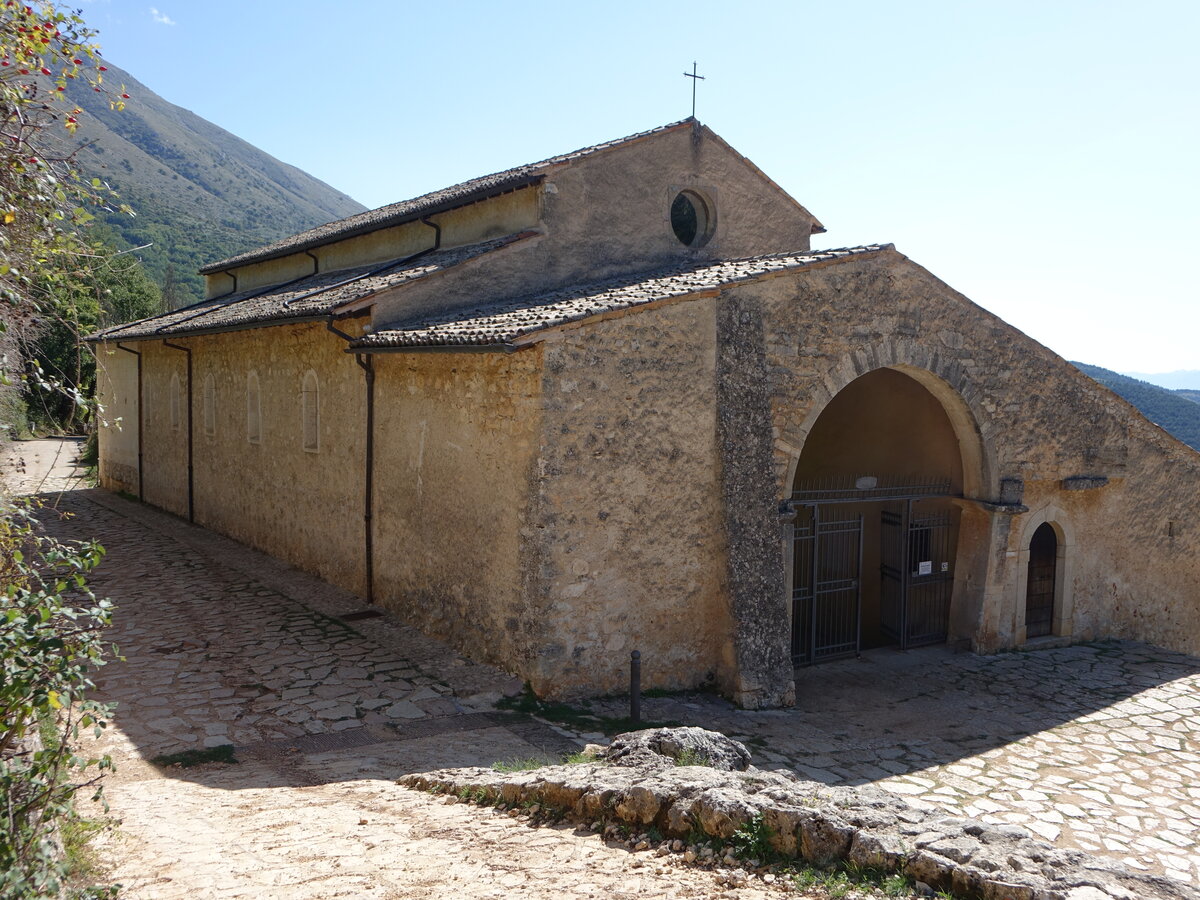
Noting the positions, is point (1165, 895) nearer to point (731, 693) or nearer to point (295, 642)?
point (731, 693)

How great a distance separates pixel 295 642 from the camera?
10.7 metres

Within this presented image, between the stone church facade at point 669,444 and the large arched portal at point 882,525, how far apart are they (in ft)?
0.21

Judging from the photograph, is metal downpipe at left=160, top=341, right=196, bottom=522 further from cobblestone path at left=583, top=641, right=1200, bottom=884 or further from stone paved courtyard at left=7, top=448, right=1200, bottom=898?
cobblestone path at left=583, top=641, right=1200, bottom=884

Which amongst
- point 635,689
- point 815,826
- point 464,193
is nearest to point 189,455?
point 464,193

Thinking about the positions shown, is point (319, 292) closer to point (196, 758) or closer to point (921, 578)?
point (196, 758)

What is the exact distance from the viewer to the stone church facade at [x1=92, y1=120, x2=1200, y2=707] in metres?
9.24

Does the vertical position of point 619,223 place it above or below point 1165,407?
above

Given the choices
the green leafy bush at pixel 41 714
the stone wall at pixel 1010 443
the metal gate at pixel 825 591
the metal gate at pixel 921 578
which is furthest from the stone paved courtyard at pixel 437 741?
the stone wall at pixel 1010 443

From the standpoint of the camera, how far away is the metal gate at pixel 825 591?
38.9 ft

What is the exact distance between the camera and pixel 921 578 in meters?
13.4

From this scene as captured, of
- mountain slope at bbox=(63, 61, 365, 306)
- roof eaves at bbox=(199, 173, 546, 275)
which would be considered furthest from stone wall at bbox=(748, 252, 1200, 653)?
mountain slope at bbox=(63, 61, 365, 306)

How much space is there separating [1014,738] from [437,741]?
6281 mm

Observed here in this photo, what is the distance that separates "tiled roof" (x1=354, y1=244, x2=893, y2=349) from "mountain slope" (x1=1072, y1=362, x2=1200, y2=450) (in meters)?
39.4

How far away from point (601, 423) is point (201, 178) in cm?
11907
